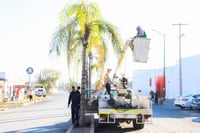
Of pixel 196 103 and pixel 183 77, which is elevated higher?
pixel 183 77

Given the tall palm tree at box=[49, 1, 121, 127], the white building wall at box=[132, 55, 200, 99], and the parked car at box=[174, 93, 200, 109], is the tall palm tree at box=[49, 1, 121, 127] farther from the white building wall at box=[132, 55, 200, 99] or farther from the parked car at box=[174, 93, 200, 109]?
the white building wall at box=[132, 55, 200, 99]

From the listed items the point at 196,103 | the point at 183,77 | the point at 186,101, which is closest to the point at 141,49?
the point at 196,103

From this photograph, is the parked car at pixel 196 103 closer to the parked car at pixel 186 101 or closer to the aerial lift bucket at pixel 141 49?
the parked car at pixel 186 101

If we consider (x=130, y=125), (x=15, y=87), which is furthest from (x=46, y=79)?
(x=130, y=125)

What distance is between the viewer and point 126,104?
17.2m

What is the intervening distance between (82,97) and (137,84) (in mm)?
77758

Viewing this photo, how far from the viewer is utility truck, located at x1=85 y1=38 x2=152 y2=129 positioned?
55.0 feet

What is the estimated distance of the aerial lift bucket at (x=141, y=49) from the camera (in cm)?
1794

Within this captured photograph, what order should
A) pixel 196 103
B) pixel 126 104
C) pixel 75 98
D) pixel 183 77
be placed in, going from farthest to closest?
pixel 183 77 → pixel 196 103 → pixel 75 98 → pixel 126 104

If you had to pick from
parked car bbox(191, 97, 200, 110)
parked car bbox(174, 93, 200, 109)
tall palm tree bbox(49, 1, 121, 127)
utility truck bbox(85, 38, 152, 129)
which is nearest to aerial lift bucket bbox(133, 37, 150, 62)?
utility truck bbox(85, 38, 152, 129)

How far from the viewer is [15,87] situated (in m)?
56.2

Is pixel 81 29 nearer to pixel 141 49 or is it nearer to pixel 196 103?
pixel 141 49

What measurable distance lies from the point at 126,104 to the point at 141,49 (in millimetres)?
2606

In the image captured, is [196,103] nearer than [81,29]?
No
